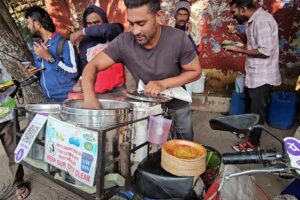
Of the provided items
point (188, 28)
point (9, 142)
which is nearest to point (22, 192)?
point (9, 142)

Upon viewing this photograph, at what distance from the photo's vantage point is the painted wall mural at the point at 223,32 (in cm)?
498

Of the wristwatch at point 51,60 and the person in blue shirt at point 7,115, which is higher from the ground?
the wristwatch at point 51,60

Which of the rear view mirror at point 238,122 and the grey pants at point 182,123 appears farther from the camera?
the grey pants at point 182,123

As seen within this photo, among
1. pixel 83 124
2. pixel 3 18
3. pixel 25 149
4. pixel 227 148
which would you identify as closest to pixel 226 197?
pixel 83 124

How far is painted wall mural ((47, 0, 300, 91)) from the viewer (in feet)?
16.3

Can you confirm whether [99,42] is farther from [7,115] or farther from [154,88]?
[154,88]

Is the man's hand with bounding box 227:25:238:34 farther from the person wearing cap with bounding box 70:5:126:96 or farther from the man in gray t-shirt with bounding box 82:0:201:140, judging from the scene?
the man in gray t-shirt with bounding box 82:0:201:140

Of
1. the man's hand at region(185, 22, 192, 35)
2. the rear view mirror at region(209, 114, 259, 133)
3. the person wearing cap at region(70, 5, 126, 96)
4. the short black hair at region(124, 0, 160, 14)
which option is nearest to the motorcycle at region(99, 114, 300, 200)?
the rear view mirror at region(209, 114, 259, 133)

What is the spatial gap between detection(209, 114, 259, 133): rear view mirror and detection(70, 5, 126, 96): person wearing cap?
1509mm

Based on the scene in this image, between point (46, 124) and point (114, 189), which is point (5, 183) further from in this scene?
point (114, 189)

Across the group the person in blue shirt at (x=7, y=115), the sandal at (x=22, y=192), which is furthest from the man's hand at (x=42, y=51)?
the sandal at (x=22, y=192)

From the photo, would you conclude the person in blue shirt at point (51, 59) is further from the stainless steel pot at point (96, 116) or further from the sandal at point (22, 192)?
the stainless steel pot at point (96, 116)

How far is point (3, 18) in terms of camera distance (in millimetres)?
3514

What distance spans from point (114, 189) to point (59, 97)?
1.68m
